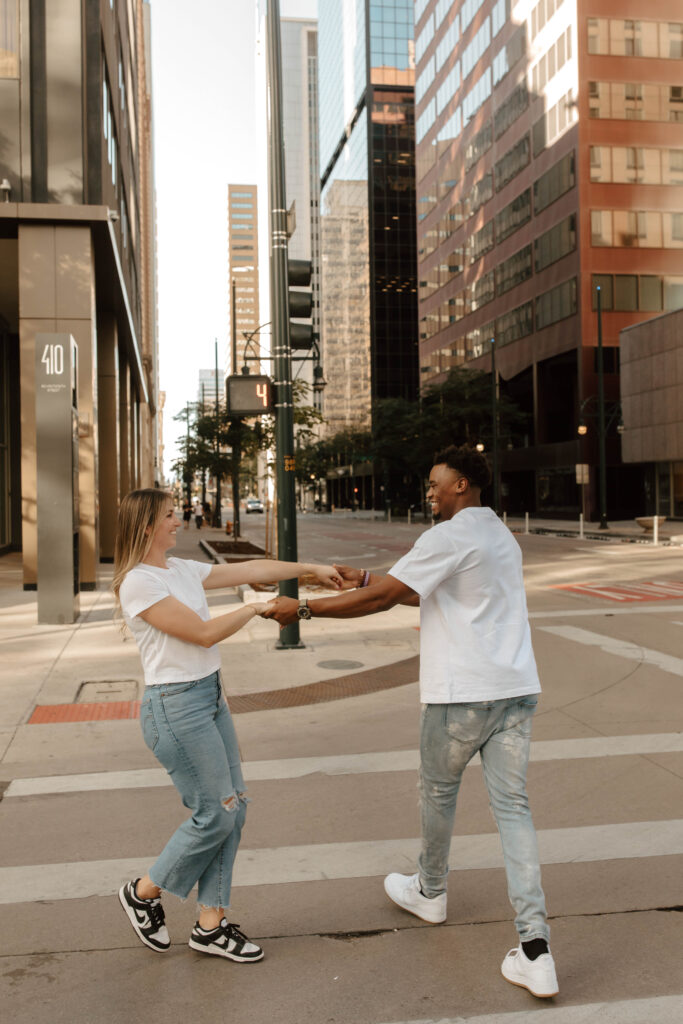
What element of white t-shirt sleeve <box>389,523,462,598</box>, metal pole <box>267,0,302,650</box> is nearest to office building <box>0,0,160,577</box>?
metal pole <box>267,0,302,650</box>

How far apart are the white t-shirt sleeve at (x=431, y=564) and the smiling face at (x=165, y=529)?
893 mm

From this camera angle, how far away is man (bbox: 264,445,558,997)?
3.31 meters

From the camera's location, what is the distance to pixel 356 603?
11.5 feet

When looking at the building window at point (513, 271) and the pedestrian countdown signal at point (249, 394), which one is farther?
the building window at point (513, 271)

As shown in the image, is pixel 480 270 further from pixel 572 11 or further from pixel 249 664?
pixel 249 664

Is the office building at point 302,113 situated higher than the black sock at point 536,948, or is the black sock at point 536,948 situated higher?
the office building at point 302,113

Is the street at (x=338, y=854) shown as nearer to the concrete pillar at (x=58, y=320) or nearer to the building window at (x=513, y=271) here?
the concrete pillar at (x=58, y=320)

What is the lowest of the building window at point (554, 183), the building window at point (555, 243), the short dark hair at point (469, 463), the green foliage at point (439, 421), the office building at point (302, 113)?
the short dark hair at point (469, 463)

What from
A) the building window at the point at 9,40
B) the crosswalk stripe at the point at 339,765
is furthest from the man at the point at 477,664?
the building window at the point at 9,40

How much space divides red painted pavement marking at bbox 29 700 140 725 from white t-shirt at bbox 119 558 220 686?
14.7 ft

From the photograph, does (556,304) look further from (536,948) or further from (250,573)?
(536,948)

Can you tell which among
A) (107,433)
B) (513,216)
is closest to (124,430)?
(107,433)

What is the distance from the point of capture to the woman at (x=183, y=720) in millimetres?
3400

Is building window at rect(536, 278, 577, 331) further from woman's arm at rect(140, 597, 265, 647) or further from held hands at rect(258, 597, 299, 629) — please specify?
woman's arm at rect(140, 597, 265, 647)
